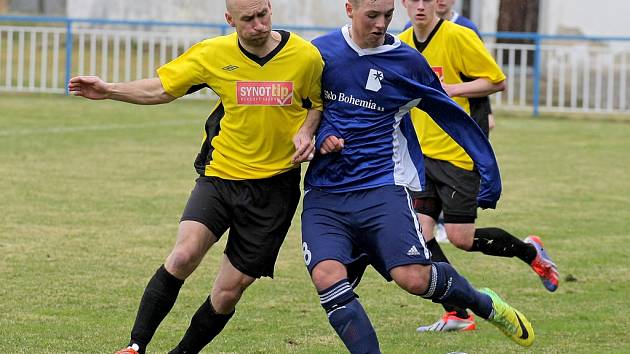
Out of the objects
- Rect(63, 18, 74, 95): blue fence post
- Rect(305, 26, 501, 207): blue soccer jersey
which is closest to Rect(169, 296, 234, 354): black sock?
Rect(305, 26, 501, 207): blue soccer jersey

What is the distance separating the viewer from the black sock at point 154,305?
6641 millimetres

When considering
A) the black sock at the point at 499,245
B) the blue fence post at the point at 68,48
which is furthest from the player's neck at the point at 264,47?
the blue fence post at the point at 68,48

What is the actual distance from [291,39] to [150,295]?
4.60 feet

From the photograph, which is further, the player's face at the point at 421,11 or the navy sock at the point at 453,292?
the player's face at the point at 421,11

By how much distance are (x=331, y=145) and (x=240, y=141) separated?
521mm

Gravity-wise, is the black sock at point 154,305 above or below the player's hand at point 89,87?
below

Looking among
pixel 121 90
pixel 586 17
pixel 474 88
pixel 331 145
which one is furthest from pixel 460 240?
pixel 586 17

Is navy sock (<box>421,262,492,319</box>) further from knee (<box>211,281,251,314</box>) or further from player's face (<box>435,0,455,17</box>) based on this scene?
player's face (<box>435,0,455,17</box>)

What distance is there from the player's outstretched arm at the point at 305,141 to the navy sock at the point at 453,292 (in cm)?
80

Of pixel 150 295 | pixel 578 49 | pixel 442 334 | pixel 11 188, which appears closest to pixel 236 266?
pixel 150 295

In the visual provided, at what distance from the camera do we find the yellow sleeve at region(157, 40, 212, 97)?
6625 mm

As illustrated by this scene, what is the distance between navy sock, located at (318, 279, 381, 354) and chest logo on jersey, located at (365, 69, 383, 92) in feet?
3.14

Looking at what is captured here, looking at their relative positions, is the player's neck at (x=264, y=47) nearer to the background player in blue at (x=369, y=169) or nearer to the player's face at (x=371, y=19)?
the background player in blue at (x=369, y=169)

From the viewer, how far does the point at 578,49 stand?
2505 cm
